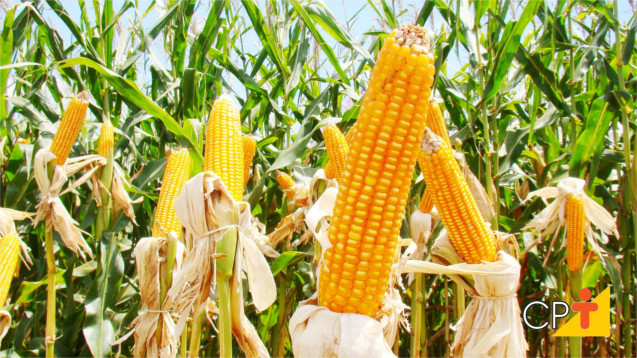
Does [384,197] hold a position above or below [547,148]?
below

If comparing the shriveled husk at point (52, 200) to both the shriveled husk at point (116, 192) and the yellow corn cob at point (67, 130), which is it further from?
the shriveled husk at point (116, 192)

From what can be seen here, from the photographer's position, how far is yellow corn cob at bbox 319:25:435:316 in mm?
1536

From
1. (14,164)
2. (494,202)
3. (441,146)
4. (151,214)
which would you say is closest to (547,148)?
(494,202)

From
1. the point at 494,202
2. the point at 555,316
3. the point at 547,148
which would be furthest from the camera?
the point at 547,148

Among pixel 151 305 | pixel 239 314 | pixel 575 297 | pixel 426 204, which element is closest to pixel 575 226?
pixel 575 297

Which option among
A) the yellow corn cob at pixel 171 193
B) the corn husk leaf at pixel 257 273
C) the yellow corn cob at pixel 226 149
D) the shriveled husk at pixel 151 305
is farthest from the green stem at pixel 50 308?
the corn husk leaf at pixel 257 273

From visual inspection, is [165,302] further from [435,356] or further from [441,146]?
[435,356]

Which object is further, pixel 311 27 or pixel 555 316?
pixel 555 316

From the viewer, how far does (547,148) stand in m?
5.11

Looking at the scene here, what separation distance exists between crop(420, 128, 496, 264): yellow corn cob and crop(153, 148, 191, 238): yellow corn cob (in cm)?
148

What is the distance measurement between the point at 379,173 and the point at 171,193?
181 centimetres

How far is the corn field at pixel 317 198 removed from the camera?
5.41 ft

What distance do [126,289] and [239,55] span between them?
3097 mm

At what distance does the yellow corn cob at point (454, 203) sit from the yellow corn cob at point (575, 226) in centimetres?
106
